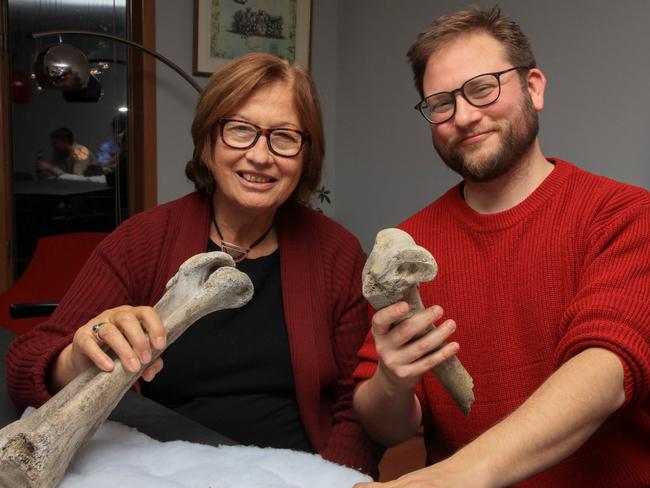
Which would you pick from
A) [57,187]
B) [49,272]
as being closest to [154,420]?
[49,272]

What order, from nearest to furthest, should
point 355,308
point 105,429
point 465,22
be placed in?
point 105,429, point 465,22, point 355,308

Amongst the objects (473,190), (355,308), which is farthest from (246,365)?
(473,190)

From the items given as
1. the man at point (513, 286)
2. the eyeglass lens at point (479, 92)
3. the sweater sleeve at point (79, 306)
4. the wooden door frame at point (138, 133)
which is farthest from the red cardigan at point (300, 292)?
the wooden door frame at point (138, 133)

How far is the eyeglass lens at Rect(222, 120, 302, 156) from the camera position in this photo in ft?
4.38

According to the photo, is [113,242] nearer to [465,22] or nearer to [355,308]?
[355,308]

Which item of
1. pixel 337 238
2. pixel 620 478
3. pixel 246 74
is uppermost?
pixel 246 74

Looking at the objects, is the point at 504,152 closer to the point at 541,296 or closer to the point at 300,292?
the point at 541,296

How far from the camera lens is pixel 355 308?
1402 millimetres

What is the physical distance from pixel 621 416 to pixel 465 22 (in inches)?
30.0

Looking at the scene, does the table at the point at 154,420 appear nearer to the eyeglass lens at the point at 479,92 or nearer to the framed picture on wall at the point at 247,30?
the eyeglass lens at the point at 479,92

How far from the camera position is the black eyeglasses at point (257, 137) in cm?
133

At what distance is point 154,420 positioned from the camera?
1.03m

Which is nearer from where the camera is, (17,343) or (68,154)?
(17,343)

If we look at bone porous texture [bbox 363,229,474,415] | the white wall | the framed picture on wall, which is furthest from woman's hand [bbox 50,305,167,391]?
the framed picture on wall
